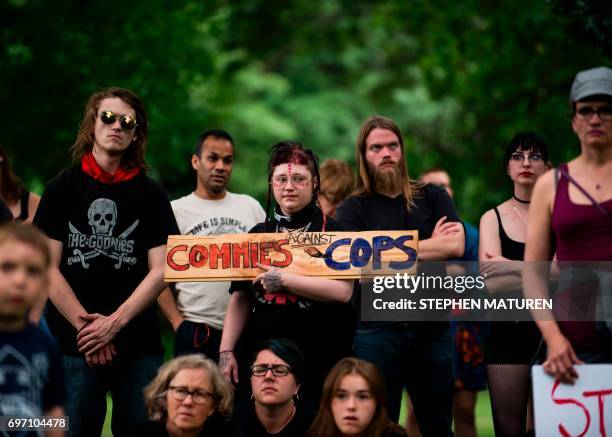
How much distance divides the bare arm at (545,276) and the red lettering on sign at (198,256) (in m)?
2.22

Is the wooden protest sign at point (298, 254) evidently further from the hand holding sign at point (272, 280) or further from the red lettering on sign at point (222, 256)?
the hand holding sign at point (272, 280)

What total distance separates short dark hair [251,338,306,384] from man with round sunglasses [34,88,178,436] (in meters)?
0.72

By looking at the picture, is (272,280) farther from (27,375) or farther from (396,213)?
(27,375)

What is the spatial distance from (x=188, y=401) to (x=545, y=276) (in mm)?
2044

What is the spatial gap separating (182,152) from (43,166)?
2.42 metres

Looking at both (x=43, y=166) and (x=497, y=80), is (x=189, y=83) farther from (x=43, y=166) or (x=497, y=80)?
(x=497, y=80)

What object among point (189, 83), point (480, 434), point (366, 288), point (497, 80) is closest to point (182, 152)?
point (189, 83)

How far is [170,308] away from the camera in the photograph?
7555mm

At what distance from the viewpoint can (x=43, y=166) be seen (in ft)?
48.7

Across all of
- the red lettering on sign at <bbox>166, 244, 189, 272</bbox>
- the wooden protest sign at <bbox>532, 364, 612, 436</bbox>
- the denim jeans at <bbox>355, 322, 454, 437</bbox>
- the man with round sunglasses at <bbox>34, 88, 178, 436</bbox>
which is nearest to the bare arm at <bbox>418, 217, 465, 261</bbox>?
the denim jeans at <bbox>355, 322, 454, 437</bbox>

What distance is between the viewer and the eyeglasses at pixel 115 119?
6691 mm

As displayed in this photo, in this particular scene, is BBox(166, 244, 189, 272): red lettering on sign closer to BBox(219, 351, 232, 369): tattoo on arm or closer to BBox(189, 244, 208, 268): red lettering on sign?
BBox(189, 244, 208, 268): red lettering on sign

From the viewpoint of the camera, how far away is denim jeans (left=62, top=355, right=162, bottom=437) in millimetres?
6386

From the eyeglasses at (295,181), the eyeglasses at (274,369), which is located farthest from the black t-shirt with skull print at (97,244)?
the eyeglasses at (295,181)
